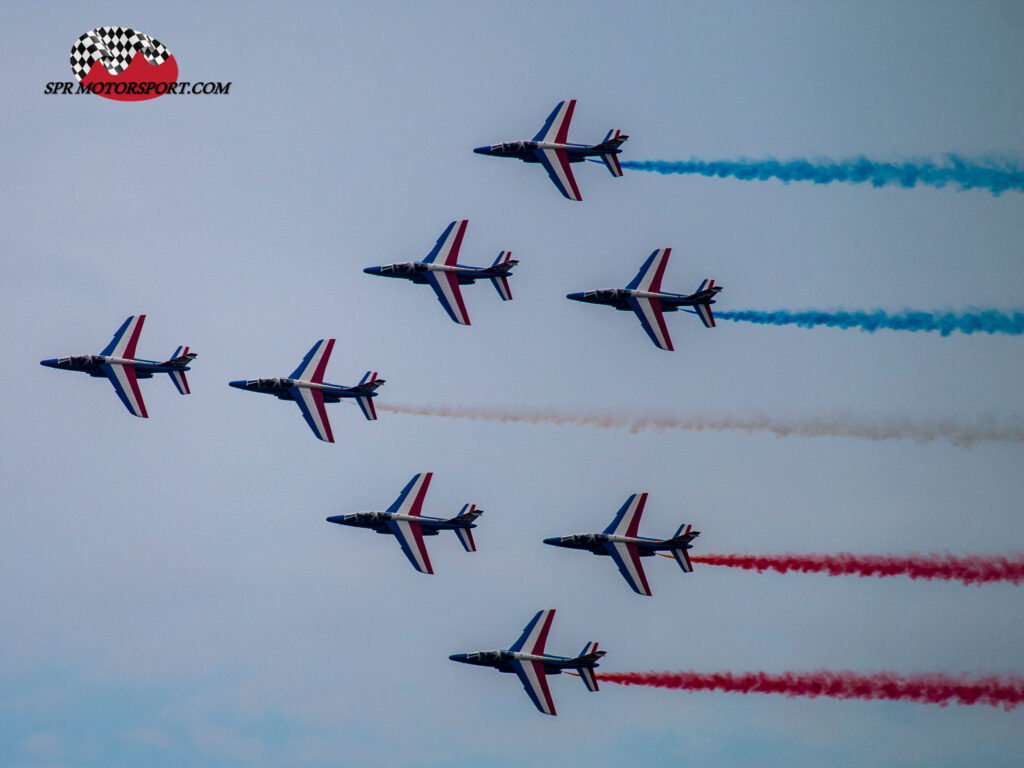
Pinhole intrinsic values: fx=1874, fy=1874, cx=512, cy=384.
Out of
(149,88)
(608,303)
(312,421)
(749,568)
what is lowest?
(749,568)

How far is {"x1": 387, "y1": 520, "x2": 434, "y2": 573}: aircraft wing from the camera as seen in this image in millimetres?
82562

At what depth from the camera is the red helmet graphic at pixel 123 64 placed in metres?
88.4

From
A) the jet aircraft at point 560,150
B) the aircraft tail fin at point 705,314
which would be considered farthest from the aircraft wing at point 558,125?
the aircraft tail fin at point 705,314

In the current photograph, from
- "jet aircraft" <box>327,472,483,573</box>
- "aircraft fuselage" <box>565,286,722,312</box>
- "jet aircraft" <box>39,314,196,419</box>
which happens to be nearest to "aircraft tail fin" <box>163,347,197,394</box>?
"jet aircraft" <box>39,314,196,419</box>

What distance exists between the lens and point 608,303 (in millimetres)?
85938

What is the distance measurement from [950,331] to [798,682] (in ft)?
57.5

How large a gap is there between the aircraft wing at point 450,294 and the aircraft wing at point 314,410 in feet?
22.3

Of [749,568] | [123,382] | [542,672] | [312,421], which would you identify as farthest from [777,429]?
[123,382]

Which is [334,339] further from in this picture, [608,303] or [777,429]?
[777,429]

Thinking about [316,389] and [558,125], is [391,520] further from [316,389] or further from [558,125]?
[558,125]

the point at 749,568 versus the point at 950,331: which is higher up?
the point at 950,331

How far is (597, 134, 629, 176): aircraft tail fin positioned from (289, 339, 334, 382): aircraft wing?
14705mm

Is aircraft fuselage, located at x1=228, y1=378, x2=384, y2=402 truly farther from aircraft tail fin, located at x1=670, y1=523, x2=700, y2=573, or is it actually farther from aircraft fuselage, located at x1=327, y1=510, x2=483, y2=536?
aircraft tail fin, located at x1=670, y1=523, x2=700, y2=573

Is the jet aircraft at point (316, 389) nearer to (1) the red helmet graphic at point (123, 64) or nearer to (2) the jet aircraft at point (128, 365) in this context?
(2) the jet aircraft at point (128, 365)
